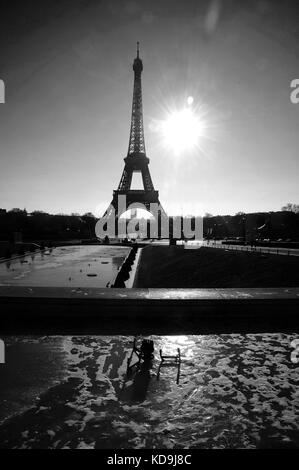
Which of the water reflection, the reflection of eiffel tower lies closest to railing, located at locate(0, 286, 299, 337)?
the water reflection

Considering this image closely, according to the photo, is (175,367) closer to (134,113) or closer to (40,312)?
(40,312)

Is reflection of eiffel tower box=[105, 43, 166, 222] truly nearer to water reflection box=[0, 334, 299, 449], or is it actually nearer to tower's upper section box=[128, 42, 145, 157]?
tower's upper section box=[128, 42, 145, 157]

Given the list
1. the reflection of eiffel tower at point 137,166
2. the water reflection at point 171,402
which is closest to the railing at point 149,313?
the water reflection at point 171,402

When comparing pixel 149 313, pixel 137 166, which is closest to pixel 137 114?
pixel 137 166

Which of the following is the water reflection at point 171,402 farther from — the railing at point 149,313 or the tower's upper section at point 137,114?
the tower's upper section at point 137,114

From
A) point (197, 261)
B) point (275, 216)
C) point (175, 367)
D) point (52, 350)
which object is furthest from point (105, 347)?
point (275, 216)

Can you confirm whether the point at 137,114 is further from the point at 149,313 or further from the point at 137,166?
the point at 149,313
